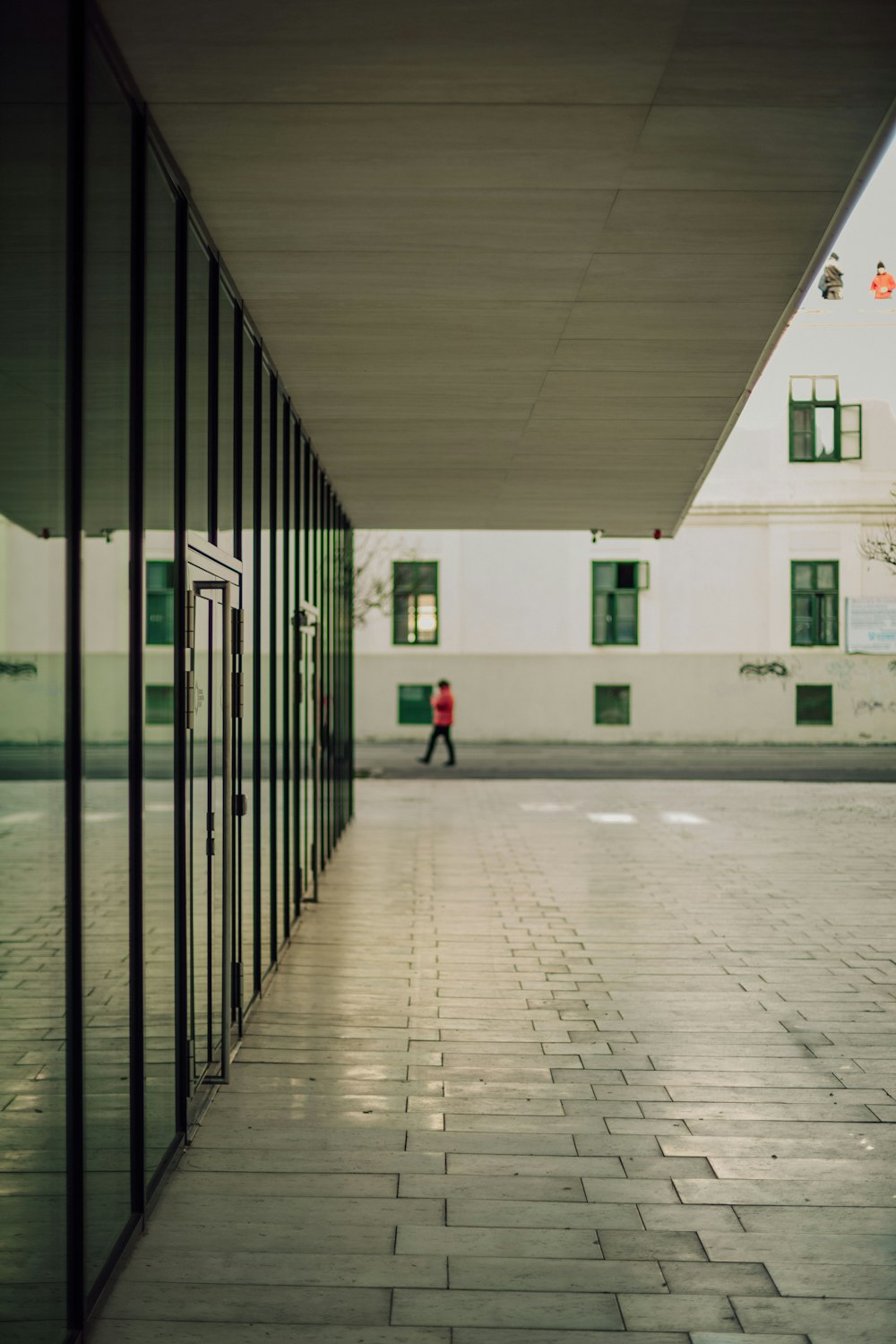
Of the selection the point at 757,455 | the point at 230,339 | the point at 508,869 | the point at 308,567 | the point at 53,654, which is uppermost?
the point at 757,455

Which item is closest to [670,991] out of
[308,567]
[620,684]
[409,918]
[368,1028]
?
[368,1028]

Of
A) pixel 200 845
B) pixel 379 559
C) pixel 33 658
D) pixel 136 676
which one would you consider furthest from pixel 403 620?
pixel 33 658

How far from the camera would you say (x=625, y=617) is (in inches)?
1141

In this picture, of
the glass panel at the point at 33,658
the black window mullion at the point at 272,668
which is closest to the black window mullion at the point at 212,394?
the black window mullion at the point at 272,668

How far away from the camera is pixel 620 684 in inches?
1129

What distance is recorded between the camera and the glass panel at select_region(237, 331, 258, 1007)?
6359 mm

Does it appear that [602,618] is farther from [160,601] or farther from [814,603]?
[160,601]

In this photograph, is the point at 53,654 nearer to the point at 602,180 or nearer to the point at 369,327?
the point at 602,180

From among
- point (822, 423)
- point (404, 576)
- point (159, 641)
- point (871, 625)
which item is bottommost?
point (159, 641)

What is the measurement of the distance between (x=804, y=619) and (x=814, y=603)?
17.2 inches

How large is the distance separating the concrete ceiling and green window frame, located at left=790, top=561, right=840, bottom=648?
21.2 m

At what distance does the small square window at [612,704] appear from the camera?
2873 centimetres

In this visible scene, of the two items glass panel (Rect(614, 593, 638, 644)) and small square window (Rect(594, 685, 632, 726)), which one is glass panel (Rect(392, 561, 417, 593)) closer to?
glass panel (Rect(614, 593, 638, 644))

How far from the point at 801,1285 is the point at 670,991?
3.32 meters
